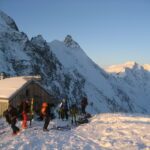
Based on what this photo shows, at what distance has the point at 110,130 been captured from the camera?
22.8 metres

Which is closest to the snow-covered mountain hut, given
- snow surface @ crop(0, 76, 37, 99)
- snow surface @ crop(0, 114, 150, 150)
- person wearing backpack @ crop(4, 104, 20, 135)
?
snow surface @ crop(0, 76, 37, 99)

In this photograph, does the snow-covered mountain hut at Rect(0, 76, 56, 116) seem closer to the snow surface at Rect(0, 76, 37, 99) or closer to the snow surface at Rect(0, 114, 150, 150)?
the snow surface at Rect(0, 76, 37, 99)

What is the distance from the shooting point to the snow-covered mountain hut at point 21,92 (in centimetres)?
3975

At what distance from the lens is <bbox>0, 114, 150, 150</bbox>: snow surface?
18.7 m

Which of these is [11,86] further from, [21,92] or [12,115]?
[12,115]

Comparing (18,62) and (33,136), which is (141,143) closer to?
(33,136)

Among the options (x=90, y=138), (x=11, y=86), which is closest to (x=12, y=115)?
(x=90, y=138)

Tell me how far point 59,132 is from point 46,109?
5.95 ft

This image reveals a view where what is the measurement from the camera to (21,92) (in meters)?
41.5

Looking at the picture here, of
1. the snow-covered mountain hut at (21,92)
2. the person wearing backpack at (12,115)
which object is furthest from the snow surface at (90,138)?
the snow-covered mountain hut at (21,92)

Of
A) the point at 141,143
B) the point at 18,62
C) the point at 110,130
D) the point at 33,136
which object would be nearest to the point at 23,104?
the point at 33,136

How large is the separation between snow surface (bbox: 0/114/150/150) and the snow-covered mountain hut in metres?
13.8

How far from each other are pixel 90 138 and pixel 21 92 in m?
21.8

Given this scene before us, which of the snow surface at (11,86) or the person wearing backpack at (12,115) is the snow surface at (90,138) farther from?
the snow surface at (11,86)
